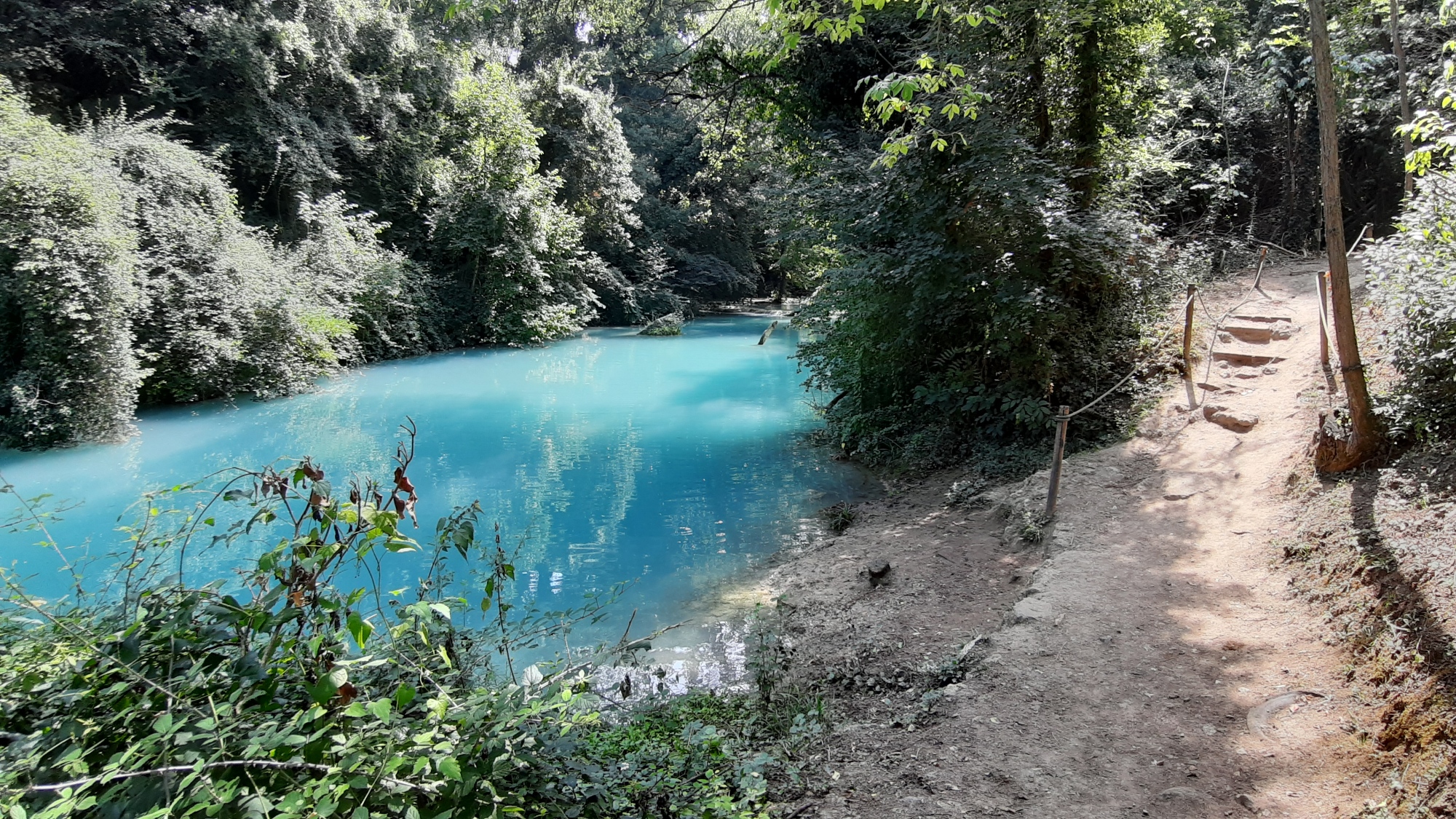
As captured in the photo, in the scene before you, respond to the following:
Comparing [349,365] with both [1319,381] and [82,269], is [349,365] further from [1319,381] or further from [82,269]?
[1319,381]

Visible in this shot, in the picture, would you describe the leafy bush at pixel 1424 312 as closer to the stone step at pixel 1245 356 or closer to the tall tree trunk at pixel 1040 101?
the stone step at pixel 1245 356

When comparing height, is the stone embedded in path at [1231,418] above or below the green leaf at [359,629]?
below

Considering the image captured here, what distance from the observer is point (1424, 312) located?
200 inches

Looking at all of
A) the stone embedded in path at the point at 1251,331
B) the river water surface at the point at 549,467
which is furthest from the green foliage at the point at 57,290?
the stone embedded in path at the point at 1251,331

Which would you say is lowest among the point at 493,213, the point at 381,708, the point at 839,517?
the point at 839,517

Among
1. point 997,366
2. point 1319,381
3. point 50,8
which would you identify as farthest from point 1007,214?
point 50,8

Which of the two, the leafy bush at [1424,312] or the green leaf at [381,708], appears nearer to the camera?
the green leaf at [381,708]

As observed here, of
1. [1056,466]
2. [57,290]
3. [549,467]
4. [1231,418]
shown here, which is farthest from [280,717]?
[57,290]

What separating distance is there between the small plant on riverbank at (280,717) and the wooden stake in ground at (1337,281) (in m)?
4.84

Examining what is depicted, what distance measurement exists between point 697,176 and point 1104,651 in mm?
15152

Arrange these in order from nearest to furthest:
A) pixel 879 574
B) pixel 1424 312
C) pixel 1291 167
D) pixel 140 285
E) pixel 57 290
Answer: pixel 1424 312
pixel 879 574
pixel 57 290
pixel 140 285
pixel 1291 167

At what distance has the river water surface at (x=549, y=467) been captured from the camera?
7.30 meters

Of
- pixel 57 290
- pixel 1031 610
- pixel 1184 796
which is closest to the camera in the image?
pixel 1184 796

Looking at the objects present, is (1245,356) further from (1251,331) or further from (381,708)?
(381,708)
